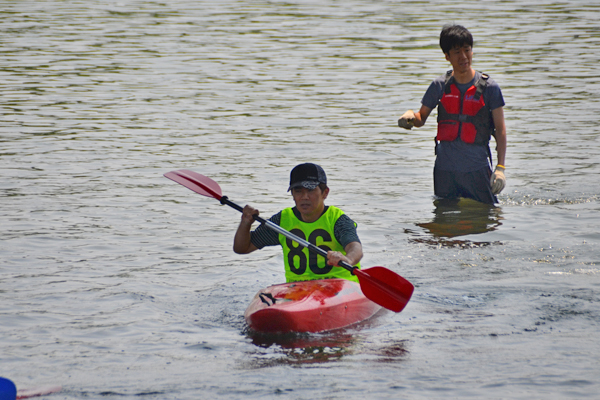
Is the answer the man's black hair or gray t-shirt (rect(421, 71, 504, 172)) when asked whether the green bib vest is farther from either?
gray t-shirt (rect(421, 71, 504, 172))

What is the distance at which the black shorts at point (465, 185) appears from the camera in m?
7.73

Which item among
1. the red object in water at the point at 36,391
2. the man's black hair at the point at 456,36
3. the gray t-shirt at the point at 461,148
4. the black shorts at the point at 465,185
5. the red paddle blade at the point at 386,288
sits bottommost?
the red object in water at the point at 36,391

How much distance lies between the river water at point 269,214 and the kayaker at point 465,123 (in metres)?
0.41

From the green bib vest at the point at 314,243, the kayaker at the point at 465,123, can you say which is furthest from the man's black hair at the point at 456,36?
the green bib vest at the point at 314,243

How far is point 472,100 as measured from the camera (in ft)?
24.4

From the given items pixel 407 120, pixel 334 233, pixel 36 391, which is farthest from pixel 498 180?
pixel 36 391

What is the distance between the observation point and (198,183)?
21.4 feet

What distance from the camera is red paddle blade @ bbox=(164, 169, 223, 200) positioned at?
6438mm

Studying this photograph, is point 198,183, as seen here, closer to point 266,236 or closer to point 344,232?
point 266,236

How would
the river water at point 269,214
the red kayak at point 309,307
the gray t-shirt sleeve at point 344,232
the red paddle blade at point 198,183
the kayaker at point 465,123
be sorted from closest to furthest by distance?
the river water at point 269,214 → the red kayak at point 309,307 → the gray t-shirt sleeve at point 344,232 → the red paddle blade at point 198,183 → the kayaker at point 465,123

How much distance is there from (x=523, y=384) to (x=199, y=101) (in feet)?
33.4

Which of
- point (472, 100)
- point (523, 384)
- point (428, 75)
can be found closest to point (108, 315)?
point (523, 384)

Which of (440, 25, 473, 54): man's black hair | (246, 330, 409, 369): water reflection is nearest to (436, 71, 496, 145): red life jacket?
(440, 25, 473, 54): man's black hair

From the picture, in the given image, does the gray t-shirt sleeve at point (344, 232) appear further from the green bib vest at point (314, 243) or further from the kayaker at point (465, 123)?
the kayaker at point (465, 123)
